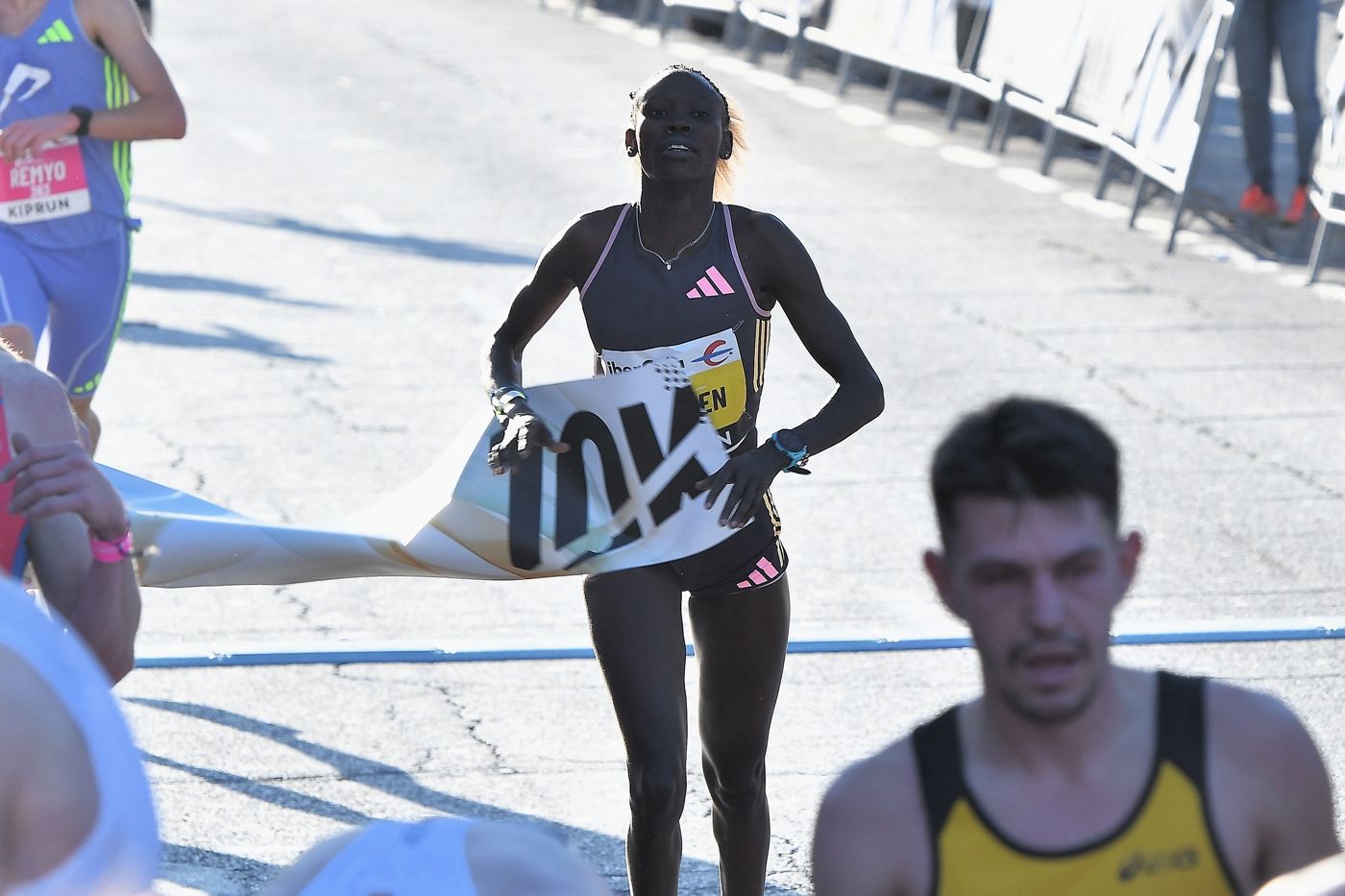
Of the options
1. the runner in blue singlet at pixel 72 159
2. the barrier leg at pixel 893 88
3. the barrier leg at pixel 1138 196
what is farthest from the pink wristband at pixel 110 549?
the barrier leg at pixel 893 88

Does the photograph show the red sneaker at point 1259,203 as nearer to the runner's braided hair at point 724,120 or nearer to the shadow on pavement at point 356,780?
the shadow on pavement at point 356,780

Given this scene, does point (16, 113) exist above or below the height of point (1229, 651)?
above

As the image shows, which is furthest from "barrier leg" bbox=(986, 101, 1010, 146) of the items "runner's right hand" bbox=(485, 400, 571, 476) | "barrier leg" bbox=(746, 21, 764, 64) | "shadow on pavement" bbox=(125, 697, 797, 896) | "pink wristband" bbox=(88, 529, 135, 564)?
"pink wristband" bbox=(88, 529, 135, 564)

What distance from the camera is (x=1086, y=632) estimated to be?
9.08 ft

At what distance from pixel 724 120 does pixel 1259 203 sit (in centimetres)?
1024

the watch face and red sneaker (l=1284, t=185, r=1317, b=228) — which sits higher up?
the watch face

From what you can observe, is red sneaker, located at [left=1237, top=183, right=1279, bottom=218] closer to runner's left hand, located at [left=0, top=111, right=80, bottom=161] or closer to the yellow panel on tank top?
runner's left hand, located at [left=0, top=111, right=80, bottom=161]

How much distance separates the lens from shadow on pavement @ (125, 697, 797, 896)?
219 inches

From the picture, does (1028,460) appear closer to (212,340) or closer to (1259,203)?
(212,340)

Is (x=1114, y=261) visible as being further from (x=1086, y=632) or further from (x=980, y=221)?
(x=1086, y=632)

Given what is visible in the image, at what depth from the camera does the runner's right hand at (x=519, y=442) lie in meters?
4.72

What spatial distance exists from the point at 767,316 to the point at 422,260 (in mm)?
9290

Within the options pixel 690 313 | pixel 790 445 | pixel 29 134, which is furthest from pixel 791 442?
pixel 29 134

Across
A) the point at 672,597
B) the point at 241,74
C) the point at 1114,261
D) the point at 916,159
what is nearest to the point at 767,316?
the point at 672,597
